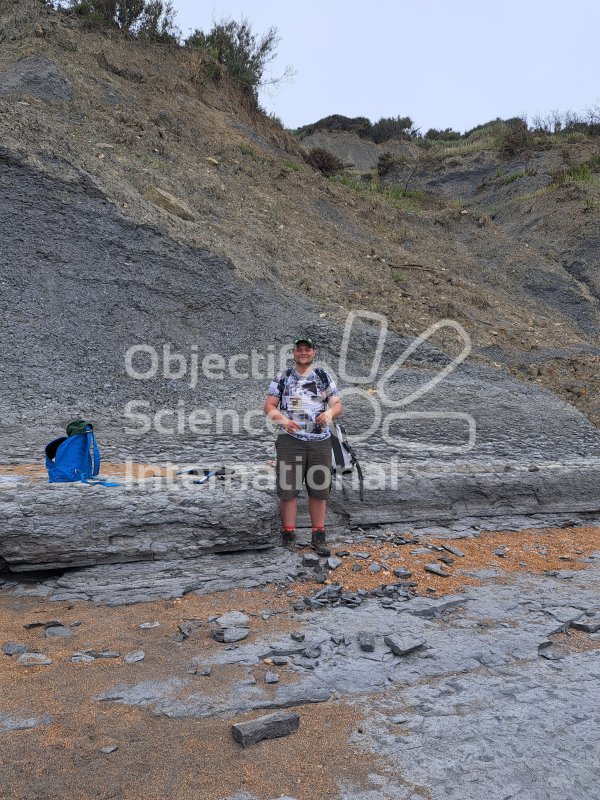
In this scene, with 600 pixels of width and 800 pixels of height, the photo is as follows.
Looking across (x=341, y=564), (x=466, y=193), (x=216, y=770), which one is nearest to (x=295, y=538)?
(x=341, y=564)

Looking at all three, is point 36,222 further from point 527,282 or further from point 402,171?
point 402,171

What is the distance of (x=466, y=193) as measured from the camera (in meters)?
23.0

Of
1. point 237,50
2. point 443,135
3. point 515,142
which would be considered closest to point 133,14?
point 237,50

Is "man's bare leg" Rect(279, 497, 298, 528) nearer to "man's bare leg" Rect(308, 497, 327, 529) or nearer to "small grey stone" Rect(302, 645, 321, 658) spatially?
"man's bare leg" Rect(308, 497, 327, 529)

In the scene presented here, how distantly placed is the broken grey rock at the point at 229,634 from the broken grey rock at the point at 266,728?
739 millimetres

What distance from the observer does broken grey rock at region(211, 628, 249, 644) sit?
3404 mm

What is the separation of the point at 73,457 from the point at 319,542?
1799 mm

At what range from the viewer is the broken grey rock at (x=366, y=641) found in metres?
3.36

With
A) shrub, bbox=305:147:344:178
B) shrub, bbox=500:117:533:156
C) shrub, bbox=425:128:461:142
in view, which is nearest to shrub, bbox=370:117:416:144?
shrub, bbox=425:128:461:142

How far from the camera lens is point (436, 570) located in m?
4.58

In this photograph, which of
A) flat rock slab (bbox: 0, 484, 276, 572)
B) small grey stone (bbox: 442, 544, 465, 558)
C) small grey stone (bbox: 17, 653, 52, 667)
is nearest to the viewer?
small grey stone (bbox: 17, 653, 52, 667)

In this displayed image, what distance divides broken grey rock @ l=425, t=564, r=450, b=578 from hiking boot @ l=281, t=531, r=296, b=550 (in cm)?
94

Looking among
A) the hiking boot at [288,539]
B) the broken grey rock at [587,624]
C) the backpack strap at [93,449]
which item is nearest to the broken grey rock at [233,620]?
the hiking boot at [288,539]

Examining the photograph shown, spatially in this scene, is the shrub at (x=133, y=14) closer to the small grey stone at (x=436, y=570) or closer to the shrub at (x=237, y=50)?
the shrub at (x=237, y=50)
